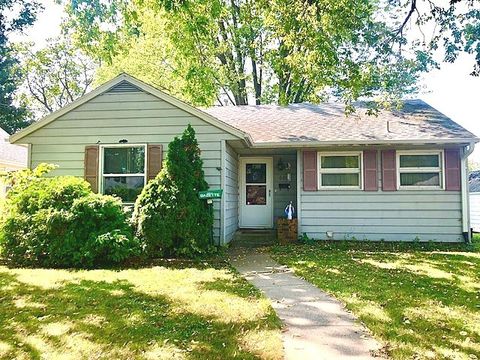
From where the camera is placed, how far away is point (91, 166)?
28.0ft

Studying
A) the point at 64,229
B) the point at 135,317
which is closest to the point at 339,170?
the point at 64,229

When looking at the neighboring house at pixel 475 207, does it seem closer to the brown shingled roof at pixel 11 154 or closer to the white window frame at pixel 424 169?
the white window frame at pixel 424 169

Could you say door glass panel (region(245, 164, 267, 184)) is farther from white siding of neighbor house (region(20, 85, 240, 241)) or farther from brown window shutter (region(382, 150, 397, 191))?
brown window shutter (region(382, 150, 397, 191))

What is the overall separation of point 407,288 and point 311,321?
203 centimetres

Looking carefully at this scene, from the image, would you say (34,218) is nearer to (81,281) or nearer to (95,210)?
(95,210)

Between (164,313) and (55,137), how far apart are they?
6480 mm

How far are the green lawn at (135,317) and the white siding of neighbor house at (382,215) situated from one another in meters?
4.54

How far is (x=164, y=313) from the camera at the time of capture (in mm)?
3957

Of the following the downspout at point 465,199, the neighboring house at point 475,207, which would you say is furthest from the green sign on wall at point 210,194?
the neighboring house at point 475,207

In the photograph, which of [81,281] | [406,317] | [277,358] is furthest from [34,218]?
[406,317]

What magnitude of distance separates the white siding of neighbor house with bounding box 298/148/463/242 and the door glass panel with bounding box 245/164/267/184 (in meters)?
1.45

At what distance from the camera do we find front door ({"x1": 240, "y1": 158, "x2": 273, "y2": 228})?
1084cm

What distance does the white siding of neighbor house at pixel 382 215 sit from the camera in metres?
9.31

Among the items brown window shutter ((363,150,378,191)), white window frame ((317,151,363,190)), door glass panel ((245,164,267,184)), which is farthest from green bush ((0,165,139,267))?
brown window shutter ((363,150,378,191))
